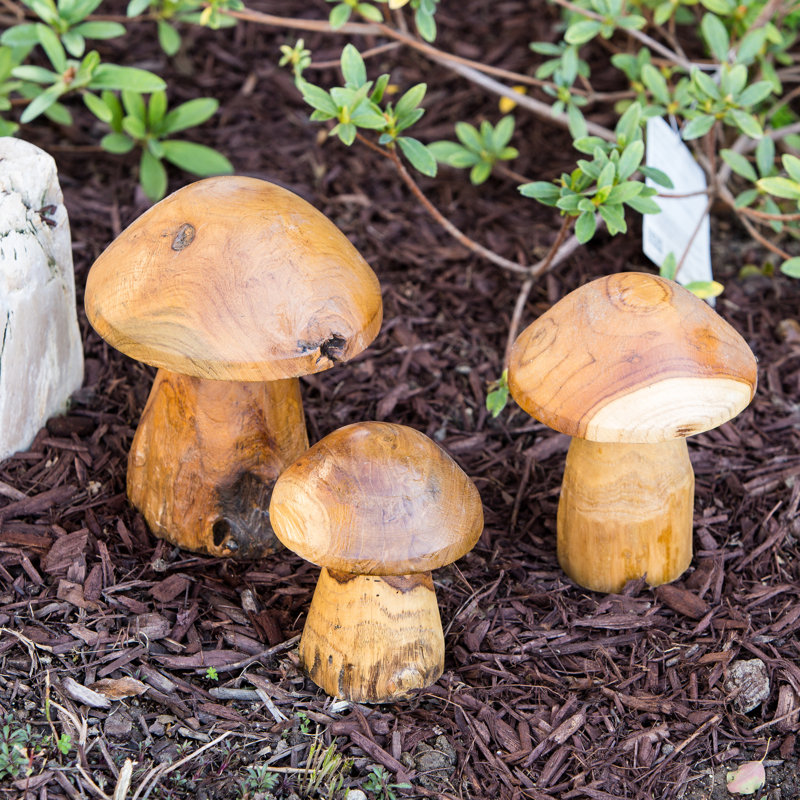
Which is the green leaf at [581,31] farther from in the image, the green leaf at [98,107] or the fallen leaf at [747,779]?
the fallen leaf at [747,779]

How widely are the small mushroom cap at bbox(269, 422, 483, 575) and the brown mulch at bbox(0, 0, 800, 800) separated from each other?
1.54 ft

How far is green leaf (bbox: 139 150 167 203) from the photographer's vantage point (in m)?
3.82

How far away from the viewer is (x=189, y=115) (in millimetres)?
3871

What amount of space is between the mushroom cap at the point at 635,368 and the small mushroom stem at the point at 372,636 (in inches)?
21.7

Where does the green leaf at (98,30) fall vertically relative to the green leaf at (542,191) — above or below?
above

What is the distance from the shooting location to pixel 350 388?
136 inches

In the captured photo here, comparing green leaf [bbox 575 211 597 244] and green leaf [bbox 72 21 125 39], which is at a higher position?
green leaf [bbox 72 21 125 39]

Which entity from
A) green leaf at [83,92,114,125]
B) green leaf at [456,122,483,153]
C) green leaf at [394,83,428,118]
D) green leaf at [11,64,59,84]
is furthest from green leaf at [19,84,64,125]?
green leaf at [456,122,483,153]

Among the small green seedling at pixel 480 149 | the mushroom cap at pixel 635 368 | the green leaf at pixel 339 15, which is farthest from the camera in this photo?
the small green seedling at pixel 480 149

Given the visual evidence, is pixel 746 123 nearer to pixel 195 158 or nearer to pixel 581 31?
pixel 581 31

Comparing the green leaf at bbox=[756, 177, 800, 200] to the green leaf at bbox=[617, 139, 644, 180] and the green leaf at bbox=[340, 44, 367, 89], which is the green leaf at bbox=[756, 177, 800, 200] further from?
the green leaf at bbox=[340, 44, 367, 89]

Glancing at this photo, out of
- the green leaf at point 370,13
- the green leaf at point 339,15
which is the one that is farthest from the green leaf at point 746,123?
the green leaf at point 339,15

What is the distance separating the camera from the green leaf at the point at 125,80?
341 centimetres

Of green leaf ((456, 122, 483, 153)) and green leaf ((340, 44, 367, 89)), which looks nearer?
green leaf ((340, 44, 367, 89))
